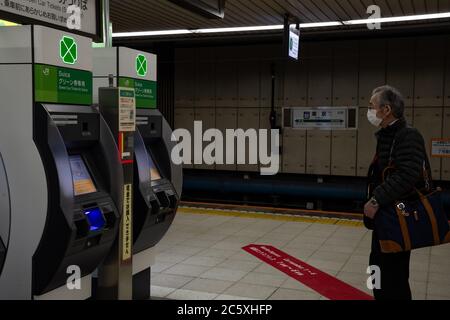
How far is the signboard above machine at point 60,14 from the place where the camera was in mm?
2826

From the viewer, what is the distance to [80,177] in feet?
9.53

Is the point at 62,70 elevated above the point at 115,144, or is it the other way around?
the point at 62,70

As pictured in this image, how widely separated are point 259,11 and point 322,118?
10.3 feet

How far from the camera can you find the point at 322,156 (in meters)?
9.80

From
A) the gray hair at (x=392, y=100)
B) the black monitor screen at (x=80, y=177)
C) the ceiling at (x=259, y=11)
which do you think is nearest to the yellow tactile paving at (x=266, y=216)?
the ceiling at (x=259, y=11)

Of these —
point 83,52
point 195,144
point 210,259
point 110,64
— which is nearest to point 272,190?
point 195,144

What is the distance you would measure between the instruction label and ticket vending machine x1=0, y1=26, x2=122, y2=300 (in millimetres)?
227

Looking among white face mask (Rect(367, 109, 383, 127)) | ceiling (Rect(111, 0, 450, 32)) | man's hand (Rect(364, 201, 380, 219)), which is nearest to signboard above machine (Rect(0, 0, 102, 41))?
white face mask (Rect(367, 109, 383, 127))

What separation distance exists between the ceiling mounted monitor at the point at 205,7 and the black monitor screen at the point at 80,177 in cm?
132

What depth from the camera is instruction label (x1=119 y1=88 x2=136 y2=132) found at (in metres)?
3.01

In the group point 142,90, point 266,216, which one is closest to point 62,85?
point 142,90

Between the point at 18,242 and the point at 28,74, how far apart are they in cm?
88

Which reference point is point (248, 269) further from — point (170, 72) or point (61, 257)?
point (170, 72)

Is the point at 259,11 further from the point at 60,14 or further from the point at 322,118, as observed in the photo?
the point at 60,14
